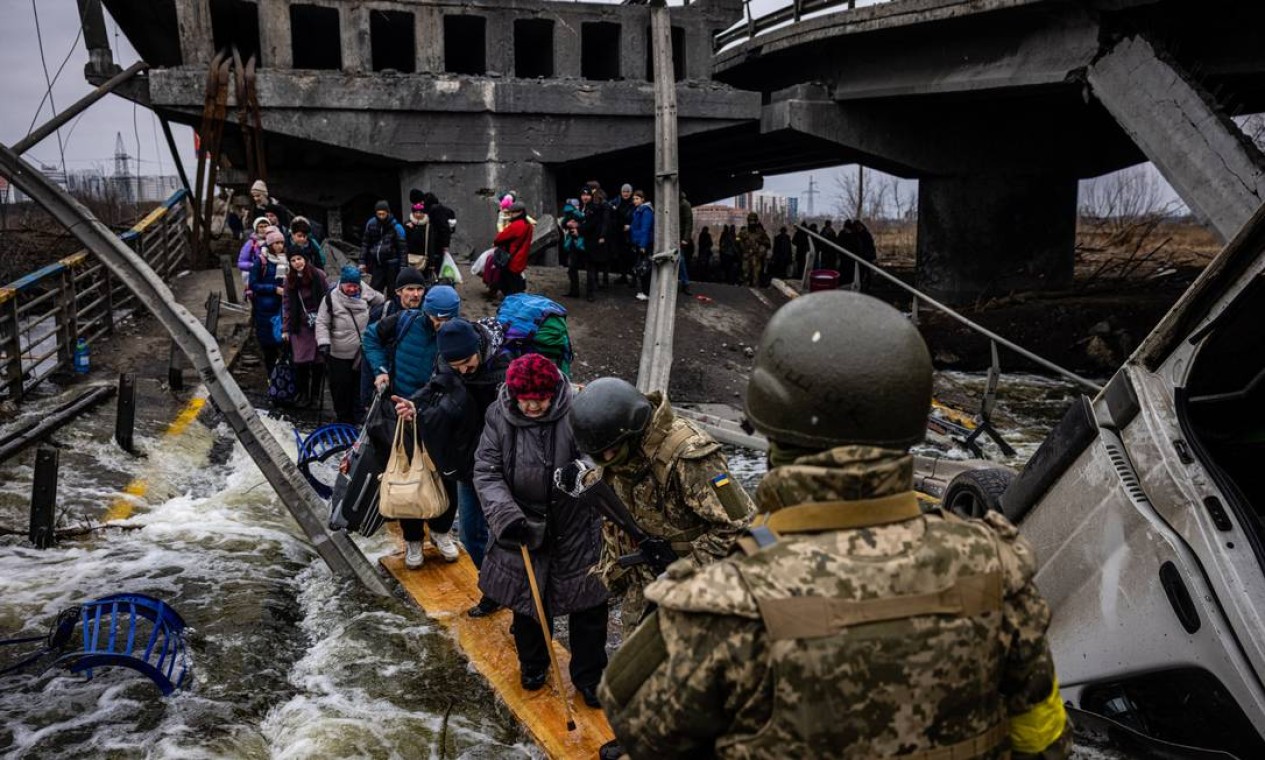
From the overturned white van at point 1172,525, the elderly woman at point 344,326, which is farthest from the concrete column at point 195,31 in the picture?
the overturned white van at point 1172,525

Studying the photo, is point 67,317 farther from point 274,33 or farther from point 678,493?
point 678,493

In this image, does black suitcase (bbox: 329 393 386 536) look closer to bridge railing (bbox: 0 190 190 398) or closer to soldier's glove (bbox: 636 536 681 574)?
soldier's glove (bbox: 636 536 681 574)

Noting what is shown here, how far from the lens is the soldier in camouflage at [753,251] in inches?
821

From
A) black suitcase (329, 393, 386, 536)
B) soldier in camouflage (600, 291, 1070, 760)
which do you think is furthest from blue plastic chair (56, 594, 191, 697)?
soldier in camouflage (600, 291, 1070, 760)

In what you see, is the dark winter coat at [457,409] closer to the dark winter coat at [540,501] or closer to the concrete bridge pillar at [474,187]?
the dark winter coat at [540,501]

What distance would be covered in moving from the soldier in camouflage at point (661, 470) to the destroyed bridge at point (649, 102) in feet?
37.2

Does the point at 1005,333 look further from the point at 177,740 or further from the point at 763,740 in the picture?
the point at 763,740

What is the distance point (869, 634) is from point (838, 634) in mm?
55

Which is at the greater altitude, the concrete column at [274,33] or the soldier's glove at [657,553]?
the concrete column at [274,33]

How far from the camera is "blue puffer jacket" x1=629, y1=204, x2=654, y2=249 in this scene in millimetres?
14008

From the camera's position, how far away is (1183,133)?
11.3 m

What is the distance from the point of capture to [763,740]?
1692 mm

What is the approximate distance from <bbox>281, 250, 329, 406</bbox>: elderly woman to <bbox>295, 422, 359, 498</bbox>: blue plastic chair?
1726mm

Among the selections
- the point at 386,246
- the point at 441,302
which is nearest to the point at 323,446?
the point at 441,302
